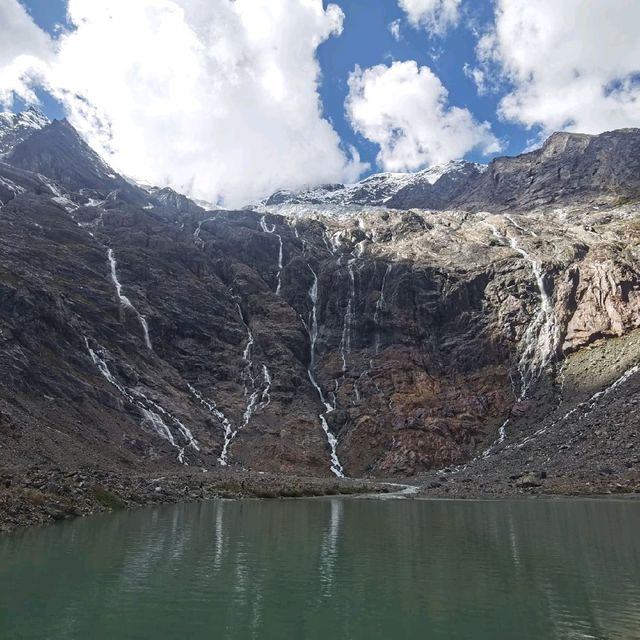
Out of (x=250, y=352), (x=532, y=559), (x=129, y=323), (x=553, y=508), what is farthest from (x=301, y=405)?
(x=532, y=559)

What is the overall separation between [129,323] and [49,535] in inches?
3479

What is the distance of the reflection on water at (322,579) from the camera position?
17.3m

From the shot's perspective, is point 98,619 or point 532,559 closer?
point 98,619

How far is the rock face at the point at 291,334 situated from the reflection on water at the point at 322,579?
29.2 m

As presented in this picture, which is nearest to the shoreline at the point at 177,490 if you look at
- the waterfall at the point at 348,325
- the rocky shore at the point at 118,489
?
the rocky shore at the point at 118,489

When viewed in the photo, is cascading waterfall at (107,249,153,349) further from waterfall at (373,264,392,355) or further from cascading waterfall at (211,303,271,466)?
waterfall at (373,264,392,355)

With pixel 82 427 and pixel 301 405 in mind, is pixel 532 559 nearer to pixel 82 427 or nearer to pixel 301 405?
pixel 82 427

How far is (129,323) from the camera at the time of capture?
11781cm

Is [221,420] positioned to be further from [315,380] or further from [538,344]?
[538,344]

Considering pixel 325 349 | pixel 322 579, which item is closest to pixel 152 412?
pixel 325 349

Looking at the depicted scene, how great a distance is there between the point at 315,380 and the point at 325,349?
10738 mm

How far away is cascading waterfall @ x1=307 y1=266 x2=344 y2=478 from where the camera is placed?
332ft

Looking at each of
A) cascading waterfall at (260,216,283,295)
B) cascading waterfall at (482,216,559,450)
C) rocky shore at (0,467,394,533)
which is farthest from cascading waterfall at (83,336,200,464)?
cascading waterfall at (260,216,283,295)

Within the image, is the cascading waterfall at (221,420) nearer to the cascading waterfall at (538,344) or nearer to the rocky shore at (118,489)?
the rocky shore at (118,489)
